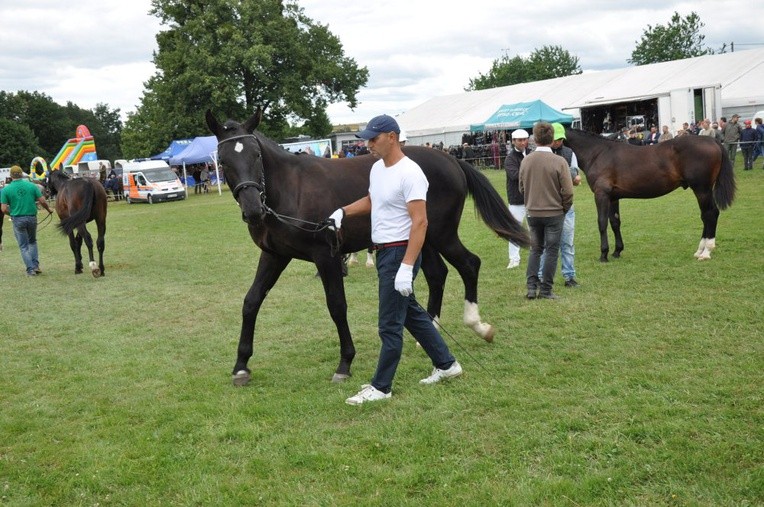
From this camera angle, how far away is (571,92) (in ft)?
139

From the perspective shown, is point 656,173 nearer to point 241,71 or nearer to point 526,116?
point 526,116

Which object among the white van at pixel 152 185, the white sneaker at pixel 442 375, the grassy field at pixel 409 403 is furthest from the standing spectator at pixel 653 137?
the white sneaker at pixel 442 375

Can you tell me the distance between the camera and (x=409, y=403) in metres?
5.41

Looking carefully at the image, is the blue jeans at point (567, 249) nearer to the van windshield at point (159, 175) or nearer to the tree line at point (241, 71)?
the van windshield at point (159, 175)

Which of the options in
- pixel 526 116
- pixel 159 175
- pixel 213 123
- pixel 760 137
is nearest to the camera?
pixel 213 123

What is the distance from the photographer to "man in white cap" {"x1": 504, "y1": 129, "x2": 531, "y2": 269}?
10.2 m

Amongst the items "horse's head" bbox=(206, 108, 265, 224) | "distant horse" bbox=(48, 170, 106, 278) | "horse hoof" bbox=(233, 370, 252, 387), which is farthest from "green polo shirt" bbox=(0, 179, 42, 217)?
"horse hoof" bbox=(233, 370, 252, 387)

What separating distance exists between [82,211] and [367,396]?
9297 mm

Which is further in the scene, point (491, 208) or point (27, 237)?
point (27, 237)

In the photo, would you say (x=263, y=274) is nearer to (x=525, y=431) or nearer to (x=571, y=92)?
(x=525, y=431)

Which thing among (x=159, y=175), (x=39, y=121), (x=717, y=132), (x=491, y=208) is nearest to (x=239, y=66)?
(x=159, y=175)

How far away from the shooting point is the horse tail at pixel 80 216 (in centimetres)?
1282

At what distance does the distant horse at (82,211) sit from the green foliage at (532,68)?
80002 millimetres

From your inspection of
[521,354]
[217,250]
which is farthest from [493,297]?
[217,250]
